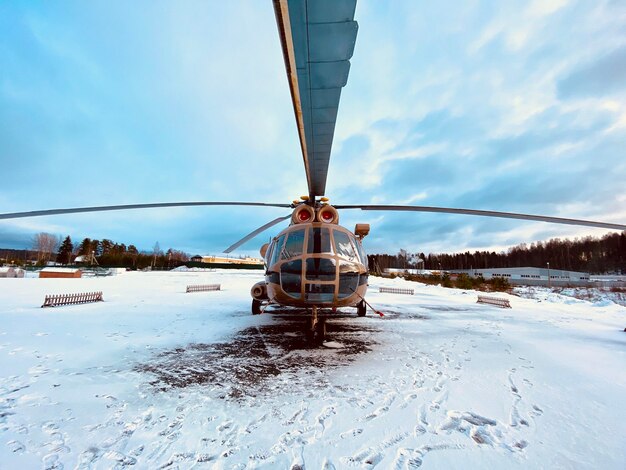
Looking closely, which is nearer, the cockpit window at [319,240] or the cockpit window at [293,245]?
the cockpit window at [319,240]

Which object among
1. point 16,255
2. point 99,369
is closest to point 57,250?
point 16,255

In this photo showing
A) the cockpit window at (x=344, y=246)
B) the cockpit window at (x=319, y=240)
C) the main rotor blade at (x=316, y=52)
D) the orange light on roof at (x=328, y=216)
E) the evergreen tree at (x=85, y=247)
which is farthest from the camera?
the evergreen tree at (x=85, y=247)

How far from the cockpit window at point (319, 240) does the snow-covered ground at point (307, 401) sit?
2096mm

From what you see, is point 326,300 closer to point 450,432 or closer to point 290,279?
point 290,279

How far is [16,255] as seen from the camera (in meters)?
116

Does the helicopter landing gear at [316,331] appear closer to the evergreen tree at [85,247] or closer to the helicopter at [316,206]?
the helicopter at [316,206]

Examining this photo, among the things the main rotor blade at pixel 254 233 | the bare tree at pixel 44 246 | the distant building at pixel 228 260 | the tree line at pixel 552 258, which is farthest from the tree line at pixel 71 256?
the main rotor blade at pixel 254 233

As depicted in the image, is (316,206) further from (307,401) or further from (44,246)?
(44,246)

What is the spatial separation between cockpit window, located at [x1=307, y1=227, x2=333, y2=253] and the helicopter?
2 cm

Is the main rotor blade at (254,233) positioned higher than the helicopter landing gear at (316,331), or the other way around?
the main rotor blade at (254,233)

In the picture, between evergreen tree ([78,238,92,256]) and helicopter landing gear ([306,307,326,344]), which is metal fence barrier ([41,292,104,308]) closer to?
helicopter landing gear ([306,307,326,344])

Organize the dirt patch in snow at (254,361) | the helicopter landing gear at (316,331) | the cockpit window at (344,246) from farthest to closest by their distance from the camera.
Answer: the helicopter landing gear at (316,331), the cockpit window at (344,246), the dirt patch in snow at (254,361)

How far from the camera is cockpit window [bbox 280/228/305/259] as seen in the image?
5.59 meters

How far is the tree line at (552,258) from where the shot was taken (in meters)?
79.8
